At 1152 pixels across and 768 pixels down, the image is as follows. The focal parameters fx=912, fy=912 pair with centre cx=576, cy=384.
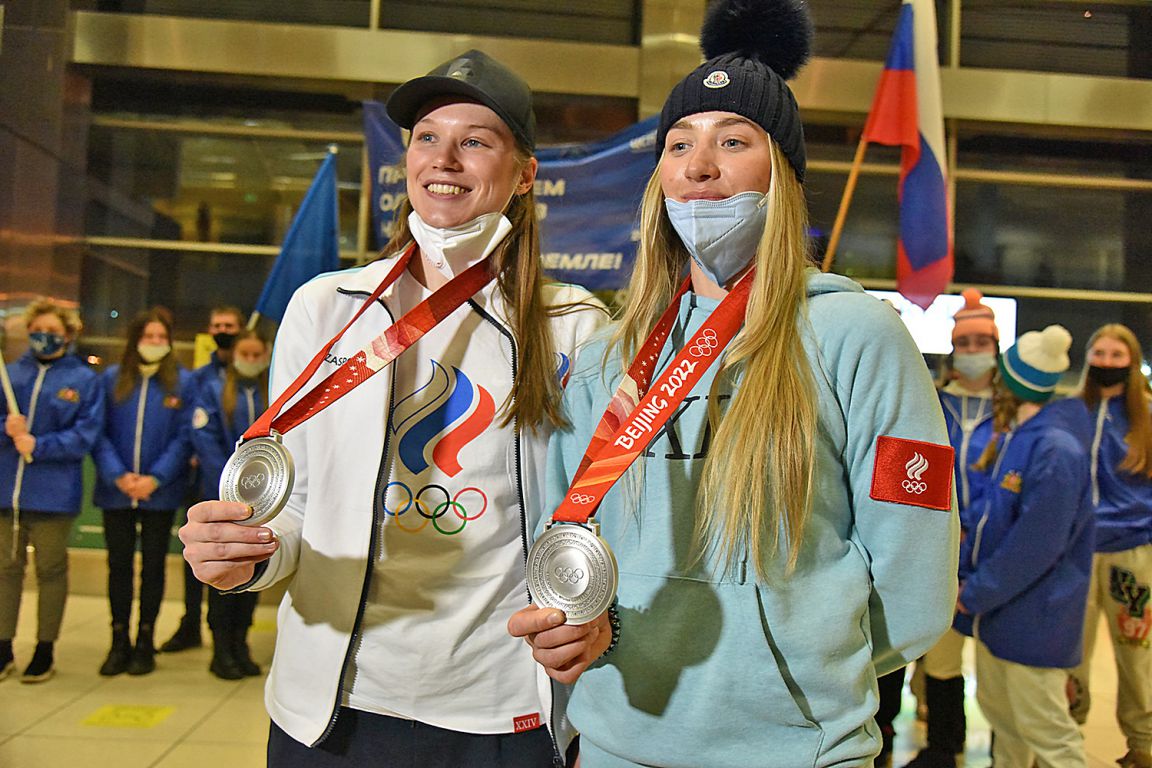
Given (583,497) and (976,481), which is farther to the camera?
(976,481)

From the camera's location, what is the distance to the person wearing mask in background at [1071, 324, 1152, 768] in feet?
13.0

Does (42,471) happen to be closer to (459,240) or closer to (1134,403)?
(459,240)

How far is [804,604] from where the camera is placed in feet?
4.08

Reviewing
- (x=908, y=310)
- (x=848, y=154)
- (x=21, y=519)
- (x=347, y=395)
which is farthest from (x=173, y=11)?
(x=347, y=395)

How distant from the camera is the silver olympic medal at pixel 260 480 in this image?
4.60 ft

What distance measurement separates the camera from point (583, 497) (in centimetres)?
123

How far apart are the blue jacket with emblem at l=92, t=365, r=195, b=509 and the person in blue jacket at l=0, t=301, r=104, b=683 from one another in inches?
7.7

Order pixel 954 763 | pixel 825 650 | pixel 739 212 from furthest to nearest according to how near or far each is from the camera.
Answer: pixel 954 763, pixel 739 212, pixel 825 650

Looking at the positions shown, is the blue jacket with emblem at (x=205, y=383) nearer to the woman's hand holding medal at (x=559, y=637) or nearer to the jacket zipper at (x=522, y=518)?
the jacket zipper at (x=522, y=518)

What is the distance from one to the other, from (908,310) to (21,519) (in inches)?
208

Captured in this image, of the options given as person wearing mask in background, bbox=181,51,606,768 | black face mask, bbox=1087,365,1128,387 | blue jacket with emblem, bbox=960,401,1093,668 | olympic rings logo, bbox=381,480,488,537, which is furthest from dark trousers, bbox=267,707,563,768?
black face mask, bbox=1087,365,1128,387

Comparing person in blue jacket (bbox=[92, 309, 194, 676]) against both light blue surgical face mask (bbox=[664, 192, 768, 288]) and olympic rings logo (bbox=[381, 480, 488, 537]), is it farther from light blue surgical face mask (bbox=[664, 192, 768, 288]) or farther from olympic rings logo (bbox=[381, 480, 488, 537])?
light blue surgical face mask (bbox=[664, 192, 768, 288])

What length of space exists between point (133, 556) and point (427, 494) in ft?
13.5

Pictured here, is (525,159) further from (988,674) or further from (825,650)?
(988,674)
